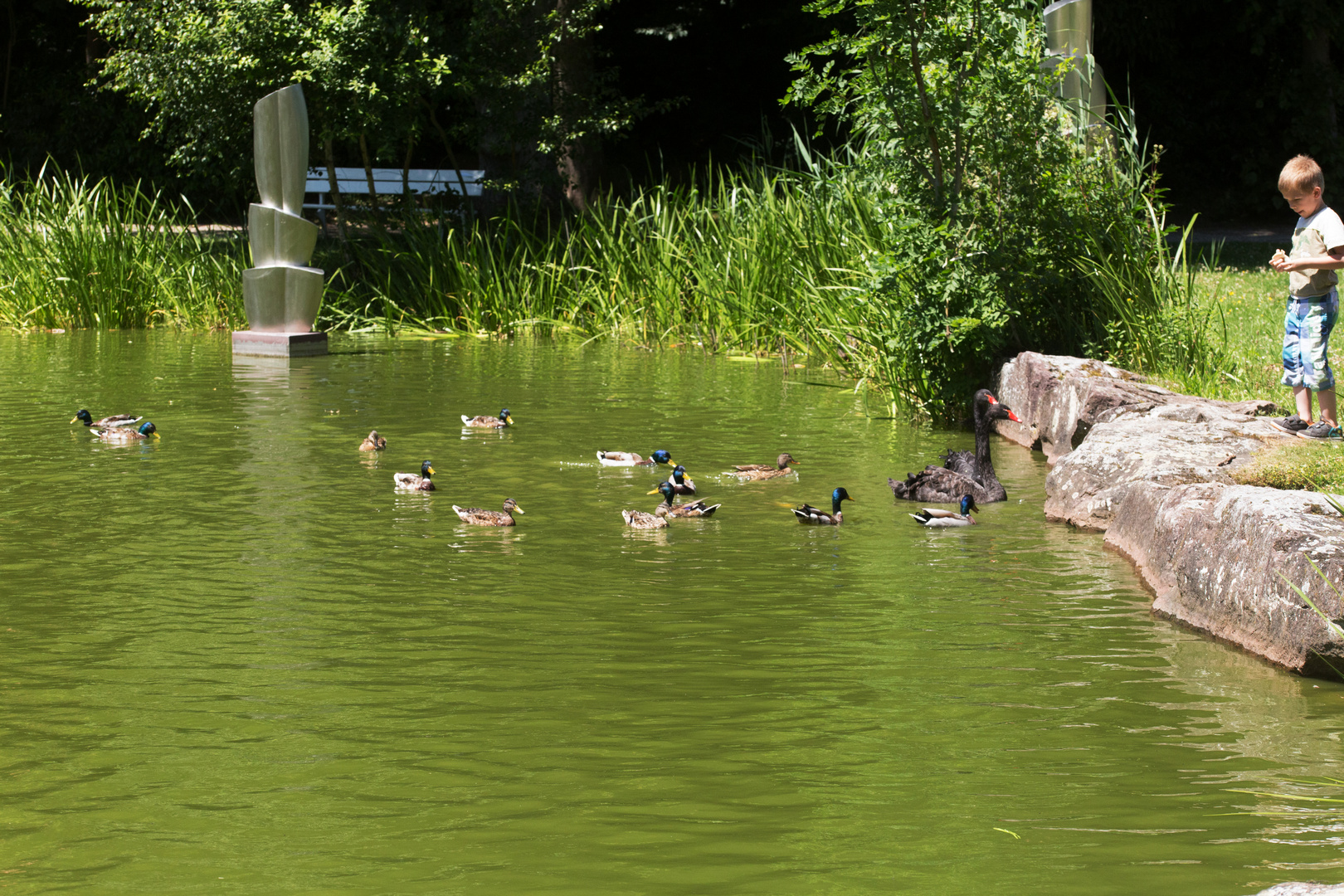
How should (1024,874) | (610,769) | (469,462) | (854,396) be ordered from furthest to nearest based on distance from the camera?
(854,396) < (469,462) < (610,769) < (1024,874)

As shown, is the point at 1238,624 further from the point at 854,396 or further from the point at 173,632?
the point at 854,396

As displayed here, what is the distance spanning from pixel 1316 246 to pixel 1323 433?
3.99ft

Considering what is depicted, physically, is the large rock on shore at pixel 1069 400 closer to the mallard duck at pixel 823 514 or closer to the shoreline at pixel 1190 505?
the shoreline at pixel 1190 505

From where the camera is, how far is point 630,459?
408 inches

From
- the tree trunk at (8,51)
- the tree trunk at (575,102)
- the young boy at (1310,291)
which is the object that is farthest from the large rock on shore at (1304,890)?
Result: the tree trunk at (8,51)

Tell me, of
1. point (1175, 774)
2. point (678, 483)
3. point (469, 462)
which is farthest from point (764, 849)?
point (469, 462)

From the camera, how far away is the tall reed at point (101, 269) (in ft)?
64.4

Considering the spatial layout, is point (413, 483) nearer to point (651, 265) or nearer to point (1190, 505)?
point (1190, 505)

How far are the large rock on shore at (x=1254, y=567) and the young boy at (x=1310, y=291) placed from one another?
1986 millimetres

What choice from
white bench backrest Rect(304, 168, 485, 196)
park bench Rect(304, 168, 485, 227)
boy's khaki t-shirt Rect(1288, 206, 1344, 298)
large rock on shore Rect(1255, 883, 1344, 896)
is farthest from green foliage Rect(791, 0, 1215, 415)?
white bench backrest Rect(304, 168, 485, 196)

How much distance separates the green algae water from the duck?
15 centimetres

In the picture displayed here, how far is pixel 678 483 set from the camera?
912cm

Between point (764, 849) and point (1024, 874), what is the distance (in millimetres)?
740

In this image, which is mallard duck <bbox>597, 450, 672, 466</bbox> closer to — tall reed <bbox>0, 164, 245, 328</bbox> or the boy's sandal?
the boy's sandal
